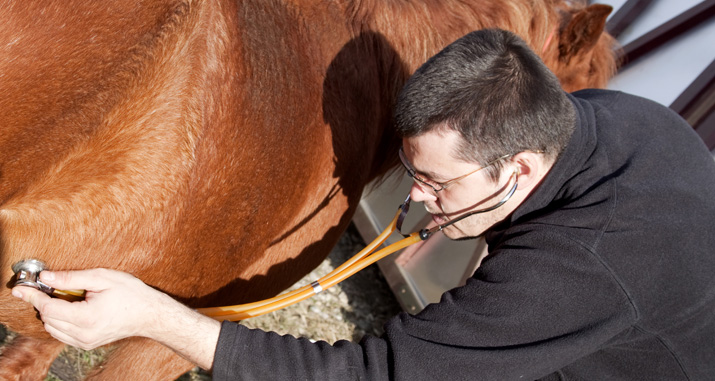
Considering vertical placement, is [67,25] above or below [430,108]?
above

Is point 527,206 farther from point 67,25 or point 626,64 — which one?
point 626,64

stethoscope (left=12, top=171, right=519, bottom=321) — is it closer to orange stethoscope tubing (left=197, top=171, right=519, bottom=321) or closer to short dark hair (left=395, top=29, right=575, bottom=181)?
orange stethoscope tubing (left=197, top=171, right=519, bottom=321)

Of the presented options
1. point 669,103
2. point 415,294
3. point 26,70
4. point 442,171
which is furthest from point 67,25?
point 669,103

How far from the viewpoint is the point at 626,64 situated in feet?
10.3

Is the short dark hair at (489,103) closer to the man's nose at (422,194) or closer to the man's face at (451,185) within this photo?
A: the man's face at (451,185)

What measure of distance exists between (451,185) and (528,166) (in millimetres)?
178

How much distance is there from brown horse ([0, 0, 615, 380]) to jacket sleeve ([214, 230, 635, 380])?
0.32 m

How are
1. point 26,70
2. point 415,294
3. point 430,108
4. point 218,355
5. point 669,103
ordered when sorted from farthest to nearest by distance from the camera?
1. point 415,294
2. point 669,103
3. point 430,108
4. point 218,355
5. point 26,70

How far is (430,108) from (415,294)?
6.75 ft

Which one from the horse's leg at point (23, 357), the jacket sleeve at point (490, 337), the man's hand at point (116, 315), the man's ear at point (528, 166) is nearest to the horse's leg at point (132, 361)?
the horse's leg at point (23, 357)

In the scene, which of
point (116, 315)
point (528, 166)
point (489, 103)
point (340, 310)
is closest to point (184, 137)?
point (116, 315)

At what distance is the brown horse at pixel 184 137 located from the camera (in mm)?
1134

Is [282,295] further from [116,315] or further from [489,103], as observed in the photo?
[489,103]

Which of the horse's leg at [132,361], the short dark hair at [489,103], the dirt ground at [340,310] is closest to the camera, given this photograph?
the short dark hair at [489,103]
